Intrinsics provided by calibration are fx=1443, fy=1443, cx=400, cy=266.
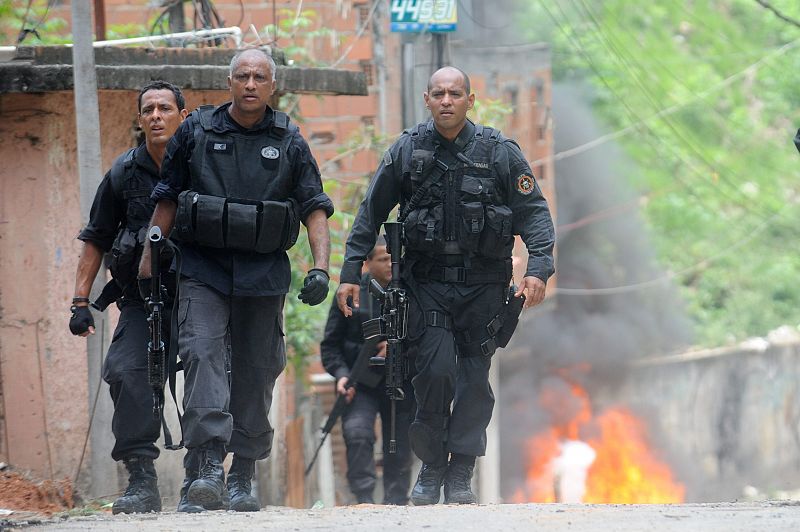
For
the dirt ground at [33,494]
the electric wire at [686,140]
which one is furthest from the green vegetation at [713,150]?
the dirt ground at [33,494]

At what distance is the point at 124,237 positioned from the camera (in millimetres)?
6453

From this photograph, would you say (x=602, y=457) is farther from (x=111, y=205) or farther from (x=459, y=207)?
(x=111, y=205)

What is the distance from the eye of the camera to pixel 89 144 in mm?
7461

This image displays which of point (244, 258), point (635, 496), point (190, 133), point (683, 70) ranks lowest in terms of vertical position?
point (635, 496)

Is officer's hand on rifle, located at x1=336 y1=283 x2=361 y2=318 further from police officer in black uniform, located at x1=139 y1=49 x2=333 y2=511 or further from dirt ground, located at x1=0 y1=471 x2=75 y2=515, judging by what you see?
dirt ground, located at x1=0 y1=471 x2=75 y2=515

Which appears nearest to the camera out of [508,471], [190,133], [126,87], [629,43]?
[190,133]

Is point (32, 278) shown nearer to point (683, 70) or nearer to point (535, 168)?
point (535, 168)

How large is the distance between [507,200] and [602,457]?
1577cm

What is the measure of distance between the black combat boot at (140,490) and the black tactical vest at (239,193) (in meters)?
1.04

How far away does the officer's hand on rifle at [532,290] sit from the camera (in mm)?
6301

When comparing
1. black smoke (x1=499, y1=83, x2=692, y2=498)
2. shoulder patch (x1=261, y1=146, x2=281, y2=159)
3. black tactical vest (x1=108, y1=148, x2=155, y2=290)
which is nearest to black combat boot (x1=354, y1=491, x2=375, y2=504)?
black tactical vest (x1=108, y1=148, x2=155, y2=290)

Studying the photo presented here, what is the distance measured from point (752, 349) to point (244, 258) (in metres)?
18.5

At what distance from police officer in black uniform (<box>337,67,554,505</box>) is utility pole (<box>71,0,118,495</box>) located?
66.1 inches

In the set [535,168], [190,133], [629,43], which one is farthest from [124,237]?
[629,43]
